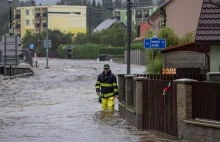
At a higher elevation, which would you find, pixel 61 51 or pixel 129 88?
pixel 61 51

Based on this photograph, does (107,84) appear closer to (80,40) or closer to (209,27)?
(209,27)

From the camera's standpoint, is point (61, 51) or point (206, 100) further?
point (61, 51)

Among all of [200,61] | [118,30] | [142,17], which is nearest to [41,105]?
[200,61]

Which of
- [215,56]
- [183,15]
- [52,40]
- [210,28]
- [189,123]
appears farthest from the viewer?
[52,40]

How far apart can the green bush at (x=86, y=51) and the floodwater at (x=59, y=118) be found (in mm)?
67767

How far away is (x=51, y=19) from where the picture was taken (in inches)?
5738

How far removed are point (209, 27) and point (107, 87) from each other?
398 centimetres

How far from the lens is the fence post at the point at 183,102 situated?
483 inches

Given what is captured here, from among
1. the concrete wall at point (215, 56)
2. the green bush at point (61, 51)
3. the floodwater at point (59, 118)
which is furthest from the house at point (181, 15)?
the green bush at point (61, 51)

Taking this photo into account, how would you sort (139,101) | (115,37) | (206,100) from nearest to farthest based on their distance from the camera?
1. (206,100)
2. (139,101)
3. (115,37)

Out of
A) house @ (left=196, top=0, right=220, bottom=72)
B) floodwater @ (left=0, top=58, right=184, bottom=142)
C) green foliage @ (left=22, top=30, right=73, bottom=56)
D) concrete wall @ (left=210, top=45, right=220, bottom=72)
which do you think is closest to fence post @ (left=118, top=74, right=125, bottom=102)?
floodwater @ (left=0, top=58, right=184, bottom=142)

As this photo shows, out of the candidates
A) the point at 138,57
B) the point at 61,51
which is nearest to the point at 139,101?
the point at 138,57

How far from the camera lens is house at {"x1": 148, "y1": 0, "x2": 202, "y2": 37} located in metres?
34.7

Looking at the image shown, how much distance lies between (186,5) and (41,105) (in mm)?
16628
